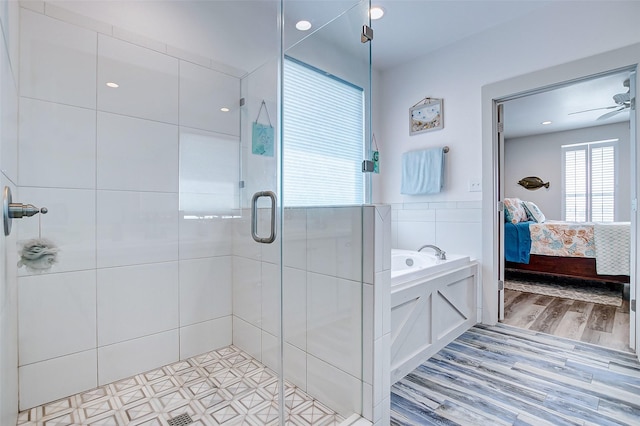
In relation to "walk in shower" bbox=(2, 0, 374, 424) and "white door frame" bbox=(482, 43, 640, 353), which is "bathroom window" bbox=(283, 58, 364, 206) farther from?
"white door frame" bbox=(482, 43, 640, 353)

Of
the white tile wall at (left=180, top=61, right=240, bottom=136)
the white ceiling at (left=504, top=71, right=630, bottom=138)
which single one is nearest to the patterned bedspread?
the white ceiling at (left=504, top=71, right=630, bottom=138)

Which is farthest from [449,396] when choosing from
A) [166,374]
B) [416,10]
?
[416,10]

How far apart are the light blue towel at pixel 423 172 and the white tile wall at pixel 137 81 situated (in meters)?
2.15

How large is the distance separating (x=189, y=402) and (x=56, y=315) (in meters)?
0.75

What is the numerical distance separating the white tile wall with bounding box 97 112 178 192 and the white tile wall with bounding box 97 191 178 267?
0.06m

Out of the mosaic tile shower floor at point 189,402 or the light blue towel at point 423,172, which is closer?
the mosaic tile shower floor at point 189,402

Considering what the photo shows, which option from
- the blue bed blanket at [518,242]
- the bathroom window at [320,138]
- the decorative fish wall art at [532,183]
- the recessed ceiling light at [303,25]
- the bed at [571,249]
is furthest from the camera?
the decorative fish wall art at [532,183]

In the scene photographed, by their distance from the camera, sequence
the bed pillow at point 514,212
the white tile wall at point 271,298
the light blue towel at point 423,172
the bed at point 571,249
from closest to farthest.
Answer: the white tile wall at point 271,298
the light blue towel at point 423,172
the bed at point 571,249
the bed pillow at point 514,212

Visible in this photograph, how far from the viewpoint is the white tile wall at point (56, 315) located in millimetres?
1386

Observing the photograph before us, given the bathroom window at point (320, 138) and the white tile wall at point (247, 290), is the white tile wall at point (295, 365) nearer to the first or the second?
the white tile wall at point (247, 290)

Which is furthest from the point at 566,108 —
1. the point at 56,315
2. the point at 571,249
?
the point at 56,315

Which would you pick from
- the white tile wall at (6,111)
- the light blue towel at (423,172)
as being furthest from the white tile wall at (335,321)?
the light blue towel at (423,172)

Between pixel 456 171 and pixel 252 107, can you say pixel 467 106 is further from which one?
→ pixel 252 107

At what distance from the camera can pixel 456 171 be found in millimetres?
2814
